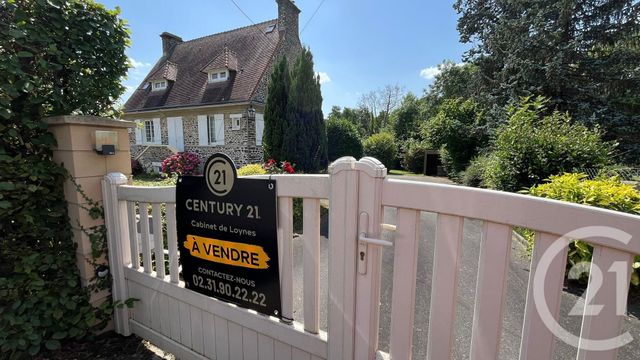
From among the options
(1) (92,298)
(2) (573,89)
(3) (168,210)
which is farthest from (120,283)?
(2) (573,89)

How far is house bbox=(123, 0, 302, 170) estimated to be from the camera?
12.3 meters

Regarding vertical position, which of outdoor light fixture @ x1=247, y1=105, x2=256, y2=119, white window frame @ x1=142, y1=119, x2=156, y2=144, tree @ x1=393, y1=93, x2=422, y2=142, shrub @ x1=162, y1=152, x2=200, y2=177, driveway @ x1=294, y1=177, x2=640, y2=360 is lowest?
driveway @ x1=294, y1=177, x2=640, y2=360

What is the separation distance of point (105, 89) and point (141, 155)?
14292mm

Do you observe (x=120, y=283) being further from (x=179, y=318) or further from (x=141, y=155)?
(x=141, y=155)

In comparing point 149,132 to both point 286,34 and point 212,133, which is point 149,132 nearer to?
point 212,133

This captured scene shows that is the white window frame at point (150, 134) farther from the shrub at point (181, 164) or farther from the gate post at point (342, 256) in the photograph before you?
the gate post at point (342, 256)

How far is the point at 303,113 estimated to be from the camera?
914 centimetres

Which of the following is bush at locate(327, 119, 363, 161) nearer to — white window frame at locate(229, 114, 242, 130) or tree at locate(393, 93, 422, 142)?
white window frame at locate(229, 114, 242, 130)

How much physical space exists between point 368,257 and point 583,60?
43.6ft

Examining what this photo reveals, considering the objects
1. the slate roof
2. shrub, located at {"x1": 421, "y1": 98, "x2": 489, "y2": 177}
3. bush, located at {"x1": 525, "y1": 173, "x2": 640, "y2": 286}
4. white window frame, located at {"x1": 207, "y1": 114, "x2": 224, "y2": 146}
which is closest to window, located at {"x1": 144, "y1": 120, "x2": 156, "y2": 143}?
the slate roof

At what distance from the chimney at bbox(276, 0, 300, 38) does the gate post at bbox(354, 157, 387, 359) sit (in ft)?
46.0

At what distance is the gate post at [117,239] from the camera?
7.17 ft

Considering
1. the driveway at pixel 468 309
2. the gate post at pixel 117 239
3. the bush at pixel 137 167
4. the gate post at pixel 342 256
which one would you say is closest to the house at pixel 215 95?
the bush at pixel 137 167

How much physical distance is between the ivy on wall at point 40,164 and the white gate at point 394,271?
2.99 ft
